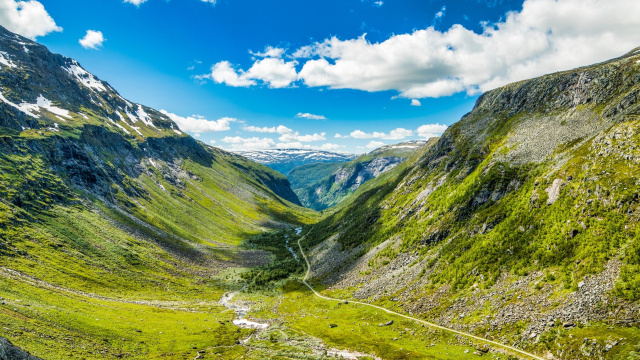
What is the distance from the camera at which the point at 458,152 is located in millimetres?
124938

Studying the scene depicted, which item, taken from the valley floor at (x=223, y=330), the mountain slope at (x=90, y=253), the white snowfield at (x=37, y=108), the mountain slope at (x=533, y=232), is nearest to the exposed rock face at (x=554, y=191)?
the mountain slope at (x=533, y=232)

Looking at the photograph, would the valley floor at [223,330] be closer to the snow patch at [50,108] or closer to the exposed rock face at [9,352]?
the exposed rock face at [9,352]

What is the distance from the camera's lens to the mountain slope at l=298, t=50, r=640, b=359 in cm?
4206

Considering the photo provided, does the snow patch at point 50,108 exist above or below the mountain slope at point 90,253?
above

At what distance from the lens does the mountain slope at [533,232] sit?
138ft

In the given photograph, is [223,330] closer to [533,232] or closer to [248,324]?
[248,324]

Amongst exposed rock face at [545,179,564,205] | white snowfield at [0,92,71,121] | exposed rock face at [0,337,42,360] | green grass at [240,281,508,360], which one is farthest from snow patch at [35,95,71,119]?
exposed rock face at [545,179,564,205]

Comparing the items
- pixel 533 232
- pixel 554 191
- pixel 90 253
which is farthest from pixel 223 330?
pixel 554 191

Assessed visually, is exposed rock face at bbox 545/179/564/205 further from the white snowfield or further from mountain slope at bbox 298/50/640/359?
the white snowfield

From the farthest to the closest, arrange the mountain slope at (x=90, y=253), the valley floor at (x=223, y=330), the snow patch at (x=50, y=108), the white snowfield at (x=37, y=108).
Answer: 1. the snow patch at (x=50, y=108)
2. the white snowfield at (x=37, y=108)
3. the mountain slope at (x=90, y=253)
4. the valley floor at (x=223, y=330)

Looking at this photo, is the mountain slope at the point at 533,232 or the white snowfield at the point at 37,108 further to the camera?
the white snowfield at the point at 37,108

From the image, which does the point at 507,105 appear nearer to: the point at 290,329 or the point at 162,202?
the point at 290,329

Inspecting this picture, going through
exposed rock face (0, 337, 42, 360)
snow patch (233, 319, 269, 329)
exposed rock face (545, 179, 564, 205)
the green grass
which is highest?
exposed rock face (545, 179, 564, 205)

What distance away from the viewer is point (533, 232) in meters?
60.3
